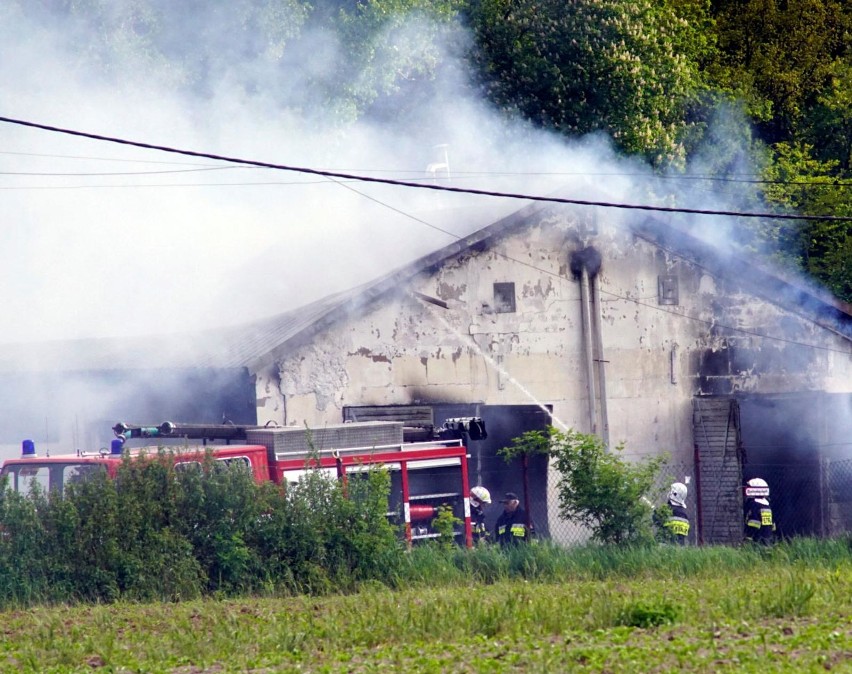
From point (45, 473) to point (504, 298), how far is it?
8.57 meters

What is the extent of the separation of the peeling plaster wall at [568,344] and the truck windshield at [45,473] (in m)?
5.16

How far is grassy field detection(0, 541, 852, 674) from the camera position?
806cm

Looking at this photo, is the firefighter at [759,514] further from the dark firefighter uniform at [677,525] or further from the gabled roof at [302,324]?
the gabled roof at [302,324]

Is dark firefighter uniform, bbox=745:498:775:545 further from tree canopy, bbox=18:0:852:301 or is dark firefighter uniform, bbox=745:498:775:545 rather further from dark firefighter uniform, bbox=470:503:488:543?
tree canopy, bbox=18:0:852:301

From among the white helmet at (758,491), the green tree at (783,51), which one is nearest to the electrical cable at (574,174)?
the green tree at (783,51)

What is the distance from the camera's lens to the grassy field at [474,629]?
8062 mm

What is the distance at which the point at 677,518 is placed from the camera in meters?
14.8

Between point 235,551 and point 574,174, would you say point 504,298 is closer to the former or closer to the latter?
point 574,174

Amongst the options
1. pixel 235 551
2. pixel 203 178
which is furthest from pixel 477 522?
pixel 203 178

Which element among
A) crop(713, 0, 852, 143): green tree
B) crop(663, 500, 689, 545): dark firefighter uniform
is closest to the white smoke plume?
crop(663, 500, 689, 545): dark firefighter uniform

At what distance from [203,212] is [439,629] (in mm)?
19191

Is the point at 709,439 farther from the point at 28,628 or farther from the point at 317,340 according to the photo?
the point at 28,628

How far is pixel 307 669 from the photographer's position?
803 centimetres

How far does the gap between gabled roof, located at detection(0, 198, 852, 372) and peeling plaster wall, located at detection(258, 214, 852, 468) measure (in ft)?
0.67
